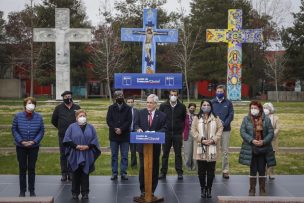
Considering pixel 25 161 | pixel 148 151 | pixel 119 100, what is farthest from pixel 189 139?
pixel 25 161

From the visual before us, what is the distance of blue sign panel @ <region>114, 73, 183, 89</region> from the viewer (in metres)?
9.27

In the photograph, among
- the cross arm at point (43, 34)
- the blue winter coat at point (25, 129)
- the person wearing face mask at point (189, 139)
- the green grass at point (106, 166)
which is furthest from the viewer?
the cross arm at point (43, 34)

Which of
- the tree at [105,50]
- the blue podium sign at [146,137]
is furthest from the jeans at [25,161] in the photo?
the tree at [105,50]

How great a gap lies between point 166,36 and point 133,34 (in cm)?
132

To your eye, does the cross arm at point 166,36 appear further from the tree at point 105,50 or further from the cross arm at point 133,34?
the tree at point 105,50

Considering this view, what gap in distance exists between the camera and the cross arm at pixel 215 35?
28641mm

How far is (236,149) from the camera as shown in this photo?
1438 centimetres

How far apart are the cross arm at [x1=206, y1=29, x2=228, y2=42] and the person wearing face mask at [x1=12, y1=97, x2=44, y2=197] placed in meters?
21.3

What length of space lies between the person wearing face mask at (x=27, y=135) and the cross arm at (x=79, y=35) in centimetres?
1426

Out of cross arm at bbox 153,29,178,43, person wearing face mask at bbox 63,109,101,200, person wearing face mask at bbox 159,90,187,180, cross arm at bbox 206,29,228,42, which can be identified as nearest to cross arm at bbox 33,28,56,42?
cross arm at bbox 153,29,178,43

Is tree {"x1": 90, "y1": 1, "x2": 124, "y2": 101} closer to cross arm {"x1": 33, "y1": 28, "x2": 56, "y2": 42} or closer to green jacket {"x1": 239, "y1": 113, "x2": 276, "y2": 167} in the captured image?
cross arm {"x1": 33, "y1": 28, "x2": 56, "y2": 42}

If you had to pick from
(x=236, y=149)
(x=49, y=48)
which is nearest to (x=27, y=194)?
(x=236, y=149)

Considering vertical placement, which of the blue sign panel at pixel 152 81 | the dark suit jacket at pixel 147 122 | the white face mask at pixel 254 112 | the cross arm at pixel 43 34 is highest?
the cross arm at pixel 43 34

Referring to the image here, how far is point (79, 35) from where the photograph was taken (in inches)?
888
